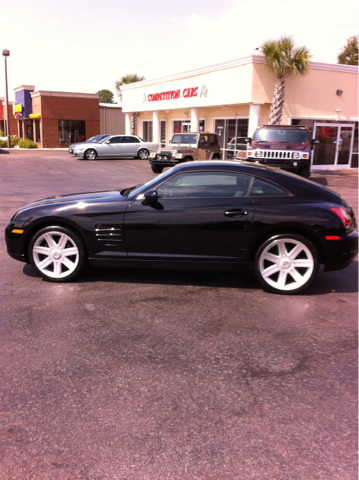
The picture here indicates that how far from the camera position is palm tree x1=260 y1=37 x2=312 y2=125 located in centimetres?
2081

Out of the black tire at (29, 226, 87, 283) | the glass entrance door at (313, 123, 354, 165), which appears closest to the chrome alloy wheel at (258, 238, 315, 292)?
the black tire at (29, 226, 87, 283)

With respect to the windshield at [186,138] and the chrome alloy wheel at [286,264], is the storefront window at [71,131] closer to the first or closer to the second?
the windshield at [186,138]

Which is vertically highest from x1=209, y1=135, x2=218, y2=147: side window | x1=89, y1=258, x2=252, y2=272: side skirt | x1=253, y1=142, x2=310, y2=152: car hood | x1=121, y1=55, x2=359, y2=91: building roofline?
x1=121, y1=55, x2=359, y2=91: building roofline

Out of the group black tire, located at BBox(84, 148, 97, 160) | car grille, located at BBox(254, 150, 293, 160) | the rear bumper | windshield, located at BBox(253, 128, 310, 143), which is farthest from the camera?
black tire, located at BBox(84, 148, 97, 160)

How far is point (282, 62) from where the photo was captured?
20750 millimetres

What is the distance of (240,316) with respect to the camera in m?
4.59

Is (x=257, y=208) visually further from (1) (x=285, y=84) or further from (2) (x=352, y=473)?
(1) (x=285, y=84)

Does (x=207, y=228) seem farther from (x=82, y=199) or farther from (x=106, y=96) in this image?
(x=106, y=96)

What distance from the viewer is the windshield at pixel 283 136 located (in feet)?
54.5

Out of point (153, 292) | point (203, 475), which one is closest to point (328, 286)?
point (153, 292)

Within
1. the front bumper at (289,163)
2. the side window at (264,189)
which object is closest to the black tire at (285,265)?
the side window at (264,189)

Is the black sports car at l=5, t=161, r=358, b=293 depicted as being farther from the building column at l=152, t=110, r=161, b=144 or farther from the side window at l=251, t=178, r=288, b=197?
the building column at l=152, t=110, r=161, b=144

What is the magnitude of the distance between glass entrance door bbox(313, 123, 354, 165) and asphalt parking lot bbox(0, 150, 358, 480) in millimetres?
19711

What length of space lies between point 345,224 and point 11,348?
3796 millimetres
